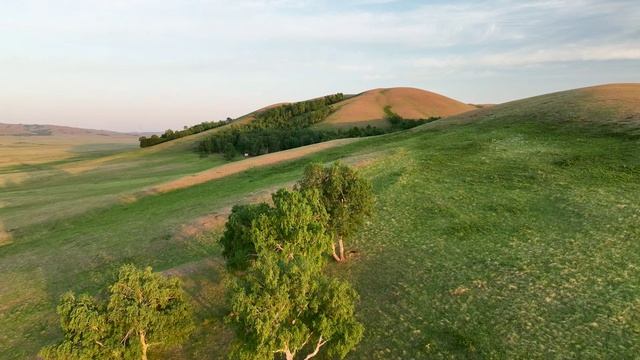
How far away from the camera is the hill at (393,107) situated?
519 feet

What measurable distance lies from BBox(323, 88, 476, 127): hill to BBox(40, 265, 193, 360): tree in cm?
13199

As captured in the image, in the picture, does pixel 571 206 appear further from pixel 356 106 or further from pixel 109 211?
pixel 356 106

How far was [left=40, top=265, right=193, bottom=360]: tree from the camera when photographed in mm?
20391

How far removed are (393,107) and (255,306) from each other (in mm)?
159458

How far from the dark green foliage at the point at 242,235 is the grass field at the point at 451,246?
13.3ft

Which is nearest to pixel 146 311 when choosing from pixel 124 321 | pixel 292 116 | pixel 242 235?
pixel 124 321

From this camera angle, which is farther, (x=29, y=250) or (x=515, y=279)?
(x=29, y=250)

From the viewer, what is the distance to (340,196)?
3378cm

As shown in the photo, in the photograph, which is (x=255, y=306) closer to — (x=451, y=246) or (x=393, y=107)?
(x=451, y=246)

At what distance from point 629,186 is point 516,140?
23112 millimetres

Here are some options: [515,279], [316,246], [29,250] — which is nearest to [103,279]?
[29,250]

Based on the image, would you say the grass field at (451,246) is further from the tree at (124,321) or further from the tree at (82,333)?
the tree at (82,333)

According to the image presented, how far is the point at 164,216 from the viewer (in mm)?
51375

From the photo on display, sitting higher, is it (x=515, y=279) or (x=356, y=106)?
(x=356, y=106)
